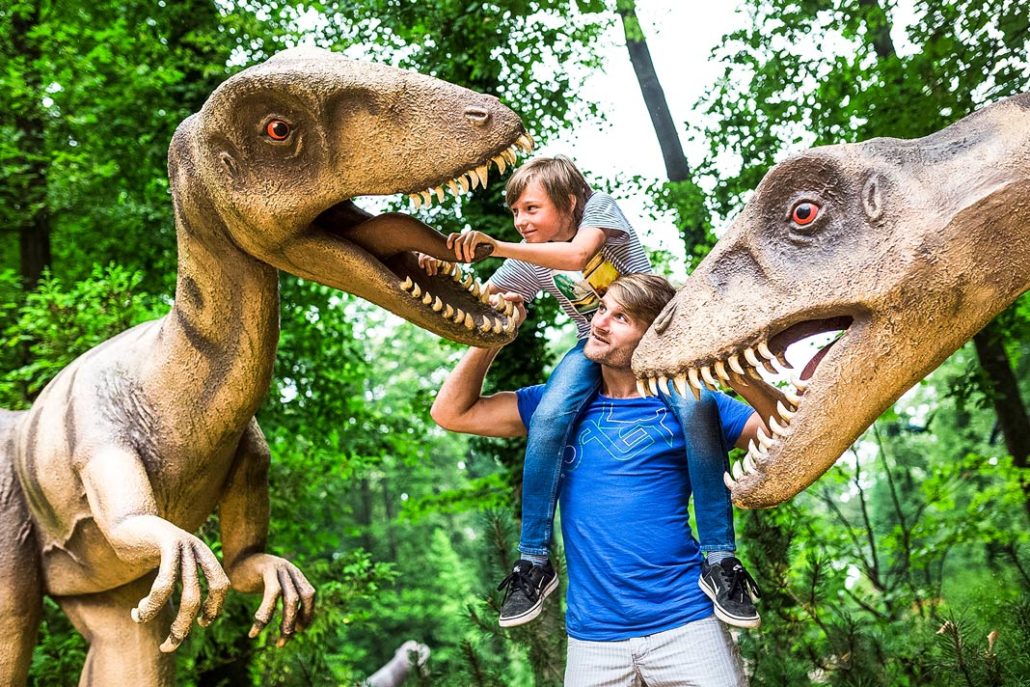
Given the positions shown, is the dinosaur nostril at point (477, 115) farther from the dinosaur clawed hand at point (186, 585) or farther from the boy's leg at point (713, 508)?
the dinosaur clawed hand at point (186, 585)

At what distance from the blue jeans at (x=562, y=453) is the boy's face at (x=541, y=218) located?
0.35m

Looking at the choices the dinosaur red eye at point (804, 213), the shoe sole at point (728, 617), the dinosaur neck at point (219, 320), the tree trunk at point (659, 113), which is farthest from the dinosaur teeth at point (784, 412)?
the tree trunk at point (659, 113)

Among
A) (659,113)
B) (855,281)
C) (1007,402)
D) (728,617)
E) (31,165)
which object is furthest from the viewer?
(31,165)

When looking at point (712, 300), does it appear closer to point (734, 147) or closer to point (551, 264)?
point (551, 264)

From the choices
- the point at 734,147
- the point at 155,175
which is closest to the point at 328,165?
the point at 734,147

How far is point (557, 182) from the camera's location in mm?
2926

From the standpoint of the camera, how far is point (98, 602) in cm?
298

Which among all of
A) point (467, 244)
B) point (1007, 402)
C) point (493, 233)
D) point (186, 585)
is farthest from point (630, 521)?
point (1007, 402)

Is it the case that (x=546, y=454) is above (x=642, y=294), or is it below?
below

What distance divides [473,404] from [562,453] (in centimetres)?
41

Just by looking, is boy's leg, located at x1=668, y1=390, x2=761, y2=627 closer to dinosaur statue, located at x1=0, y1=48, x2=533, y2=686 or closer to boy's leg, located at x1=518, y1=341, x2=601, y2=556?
boy's leg, located at x1=518, y1=341, x2=601, y2=556

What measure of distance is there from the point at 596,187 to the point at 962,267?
462 cm

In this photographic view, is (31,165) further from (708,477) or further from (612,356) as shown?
(708,477)

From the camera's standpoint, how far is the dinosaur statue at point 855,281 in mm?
2090
